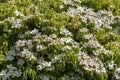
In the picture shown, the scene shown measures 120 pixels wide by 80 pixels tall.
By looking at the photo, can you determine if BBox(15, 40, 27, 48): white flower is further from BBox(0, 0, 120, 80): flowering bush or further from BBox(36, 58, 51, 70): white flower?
BBox(36, 58, 51, 70): white flower

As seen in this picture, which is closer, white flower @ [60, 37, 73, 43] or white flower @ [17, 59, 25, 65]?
white flower @ [17, 59, 25, 65]

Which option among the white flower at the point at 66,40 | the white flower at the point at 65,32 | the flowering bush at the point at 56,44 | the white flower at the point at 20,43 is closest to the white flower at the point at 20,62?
the flowering bush at the point at 56,44

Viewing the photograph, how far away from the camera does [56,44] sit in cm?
732

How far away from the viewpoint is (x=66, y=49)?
7.31 metres

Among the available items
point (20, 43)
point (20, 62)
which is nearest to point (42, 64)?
point (20, 62)

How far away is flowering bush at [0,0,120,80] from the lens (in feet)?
23.4

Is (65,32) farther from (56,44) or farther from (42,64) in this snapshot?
(42,64)

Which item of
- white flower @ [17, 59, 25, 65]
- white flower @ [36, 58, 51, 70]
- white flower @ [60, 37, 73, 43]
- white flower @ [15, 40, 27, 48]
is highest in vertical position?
white flower @ [15, 40, 27, 48]

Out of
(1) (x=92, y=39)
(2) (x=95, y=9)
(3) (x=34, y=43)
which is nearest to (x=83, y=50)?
(1) (x=92, y=39)

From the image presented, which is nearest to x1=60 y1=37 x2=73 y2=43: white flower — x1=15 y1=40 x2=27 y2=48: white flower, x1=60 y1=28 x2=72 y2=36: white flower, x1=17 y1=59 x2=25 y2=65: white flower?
x1=60 y1=28 x2=72 y2=36: white flower

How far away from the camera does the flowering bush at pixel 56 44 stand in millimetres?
7141

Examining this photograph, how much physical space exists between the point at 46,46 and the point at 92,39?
3.08 feet

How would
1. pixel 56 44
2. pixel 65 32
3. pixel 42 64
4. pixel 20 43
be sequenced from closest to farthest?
1. pixel 42 64
2. pixel 56 44
3. pixel 20 43
4. pixel 65 32

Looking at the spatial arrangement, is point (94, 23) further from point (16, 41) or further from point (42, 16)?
point (16, 41)
